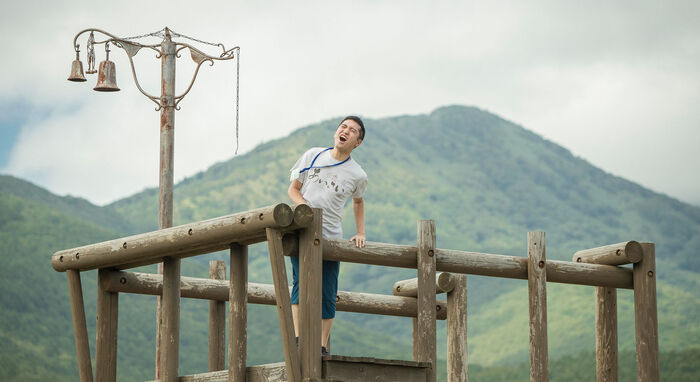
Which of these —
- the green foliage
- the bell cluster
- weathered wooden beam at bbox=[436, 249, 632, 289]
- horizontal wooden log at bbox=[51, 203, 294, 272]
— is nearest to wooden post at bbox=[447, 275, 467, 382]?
weathered wooden beam at bbox=[436, 249, 632, 289]

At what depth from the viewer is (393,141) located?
166250 mm

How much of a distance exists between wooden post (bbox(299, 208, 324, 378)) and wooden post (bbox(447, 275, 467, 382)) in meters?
3.36

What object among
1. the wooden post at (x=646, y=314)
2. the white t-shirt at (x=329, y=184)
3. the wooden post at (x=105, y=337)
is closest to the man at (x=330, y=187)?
the white t-shirt at (x=329, y=184)

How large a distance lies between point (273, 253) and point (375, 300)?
4.40 metres

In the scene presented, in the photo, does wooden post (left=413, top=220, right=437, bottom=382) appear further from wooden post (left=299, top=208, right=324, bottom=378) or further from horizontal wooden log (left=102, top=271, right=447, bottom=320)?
horizontal wooden log (left=102, top=271, right=447, bottom=320)

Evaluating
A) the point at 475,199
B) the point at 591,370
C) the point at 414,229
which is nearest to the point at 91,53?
the point at 591,370

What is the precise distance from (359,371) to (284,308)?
27.9 inches

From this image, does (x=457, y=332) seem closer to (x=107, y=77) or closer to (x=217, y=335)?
(x=217, y=335)

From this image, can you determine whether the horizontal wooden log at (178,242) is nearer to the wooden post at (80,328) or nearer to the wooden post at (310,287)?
the wooden post at (80,328)

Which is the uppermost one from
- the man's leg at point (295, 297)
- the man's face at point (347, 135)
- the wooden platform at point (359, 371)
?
the man's face at point (347, 135)

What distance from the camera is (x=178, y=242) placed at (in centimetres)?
853

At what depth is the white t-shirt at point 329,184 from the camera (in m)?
8.38

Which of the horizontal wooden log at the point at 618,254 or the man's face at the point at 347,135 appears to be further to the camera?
the horizontal wooden log at the point at 618,254

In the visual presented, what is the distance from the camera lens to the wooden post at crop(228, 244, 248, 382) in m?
8.25
